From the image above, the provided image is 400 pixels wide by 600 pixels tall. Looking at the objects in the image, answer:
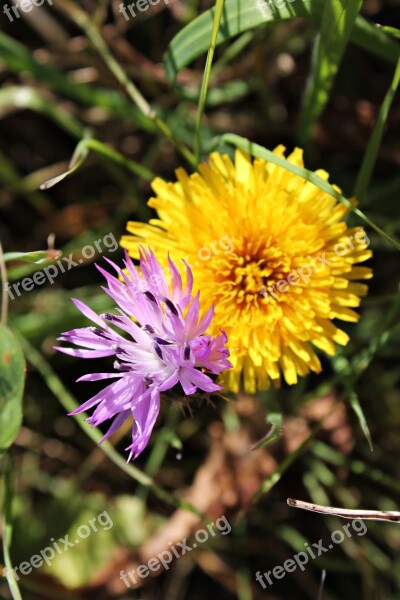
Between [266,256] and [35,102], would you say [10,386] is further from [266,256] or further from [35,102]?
[35,102]

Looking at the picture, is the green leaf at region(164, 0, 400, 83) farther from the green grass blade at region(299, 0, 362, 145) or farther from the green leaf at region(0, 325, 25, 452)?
the green leaf at region(0, 325, 25, 452)

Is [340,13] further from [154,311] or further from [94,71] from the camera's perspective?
[94,71]

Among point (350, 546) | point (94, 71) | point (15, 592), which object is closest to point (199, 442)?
point (350, 546)

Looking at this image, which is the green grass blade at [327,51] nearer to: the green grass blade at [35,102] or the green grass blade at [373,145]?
the green grass blade at [373,145]

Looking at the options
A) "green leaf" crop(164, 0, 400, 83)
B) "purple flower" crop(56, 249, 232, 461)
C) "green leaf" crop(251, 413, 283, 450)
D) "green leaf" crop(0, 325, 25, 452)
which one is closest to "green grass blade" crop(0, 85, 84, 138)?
"green leaf" crop(164, 0, 400, 83)

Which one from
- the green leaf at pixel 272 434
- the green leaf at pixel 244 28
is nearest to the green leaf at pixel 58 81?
the green leaf at pixel 244 28

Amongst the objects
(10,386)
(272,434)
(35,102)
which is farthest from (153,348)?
(35,102)
